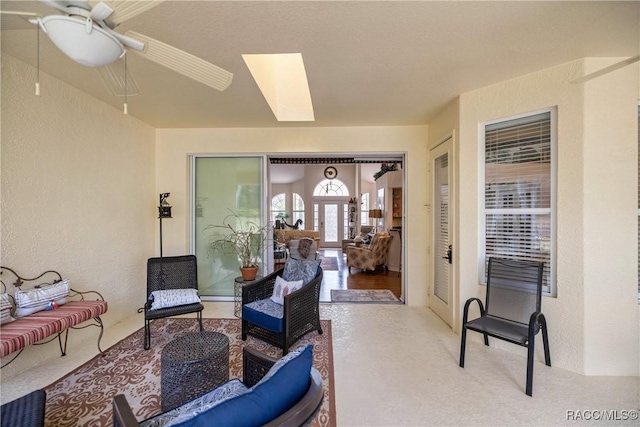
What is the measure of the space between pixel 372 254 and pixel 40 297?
530 centimetres

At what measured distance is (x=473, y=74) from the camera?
258 cm

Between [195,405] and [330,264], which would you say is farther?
[330,264]

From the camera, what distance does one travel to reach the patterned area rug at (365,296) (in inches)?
170

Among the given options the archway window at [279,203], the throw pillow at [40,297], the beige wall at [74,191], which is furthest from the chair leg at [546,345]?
the archway window at [279,203]

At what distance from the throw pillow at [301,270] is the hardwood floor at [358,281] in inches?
54.3

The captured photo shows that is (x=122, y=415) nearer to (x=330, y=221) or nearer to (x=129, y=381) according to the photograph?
(x=129, y=381)

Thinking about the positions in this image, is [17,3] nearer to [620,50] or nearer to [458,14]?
[458,14]

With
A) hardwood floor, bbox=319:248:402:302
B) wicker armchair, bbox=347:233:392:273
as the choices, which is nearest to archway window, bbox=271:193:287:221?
hardwood floor, bbox=319:248:402:302

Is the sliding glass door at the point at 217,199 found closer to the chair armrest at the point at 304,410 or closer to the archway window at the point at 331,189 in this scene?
the chair armrest at the point at 304,410

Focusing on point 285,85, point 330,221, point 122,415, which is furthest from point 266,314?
point 330,221

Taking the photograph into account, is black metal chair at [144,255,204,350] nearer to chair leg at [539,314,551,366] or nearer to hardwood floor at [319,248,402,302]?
hardwood floor at [319,248,402,302]

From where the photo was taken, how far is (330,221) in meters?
11.9

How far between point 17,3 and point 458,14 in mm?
2703

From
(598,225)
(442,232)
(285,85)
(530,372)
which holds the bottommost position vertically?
(530,372)
